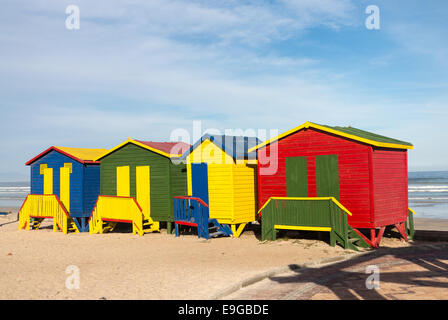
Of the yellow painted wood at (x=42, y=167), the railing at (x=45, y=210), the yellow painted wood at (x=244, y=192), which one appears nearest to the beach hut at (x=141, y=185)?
the railing at (x=45, y=210)

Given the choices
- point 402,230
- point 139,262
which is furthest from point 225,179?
point 402,230

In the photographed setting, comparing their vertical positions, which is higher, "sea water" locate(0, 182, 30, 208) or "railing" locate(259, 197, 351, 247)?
"railing" locate(259, 197, 351, 247)

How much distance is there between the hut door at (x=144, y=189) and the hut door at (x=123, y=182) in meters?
0.61

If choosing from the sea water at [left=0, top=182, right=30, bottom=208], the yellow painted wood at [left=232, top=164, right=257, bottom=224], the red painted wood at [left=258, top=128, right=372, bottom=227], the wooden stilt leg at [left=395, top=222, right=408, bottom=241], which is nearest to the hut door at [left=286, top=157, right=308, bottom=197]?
the red painted wood at [left=258, top=128, right=372, bottom=227]

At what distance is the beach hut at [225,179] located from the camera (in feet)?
58.2

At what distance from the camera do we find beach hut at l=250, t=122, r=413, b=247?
14.7 metres

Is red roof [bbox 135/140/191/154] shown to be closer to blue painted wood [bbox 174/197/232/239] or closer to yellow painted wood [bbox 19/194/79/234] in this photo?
blue painted wood [bbox 174/197/232/239]

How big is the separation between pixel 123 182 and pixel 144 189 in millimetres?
1402

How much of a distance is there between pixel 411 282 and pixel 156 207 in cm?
1228

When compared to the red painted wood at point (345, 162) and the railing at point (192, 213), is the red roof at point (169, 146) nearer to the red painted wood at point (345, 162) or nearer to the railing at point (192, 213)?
the railing at point (192, 213)

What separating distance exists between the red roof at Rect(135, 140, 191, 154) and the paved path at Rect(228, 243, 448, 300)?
970 cm

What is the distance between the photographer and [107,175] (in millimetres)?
22000
